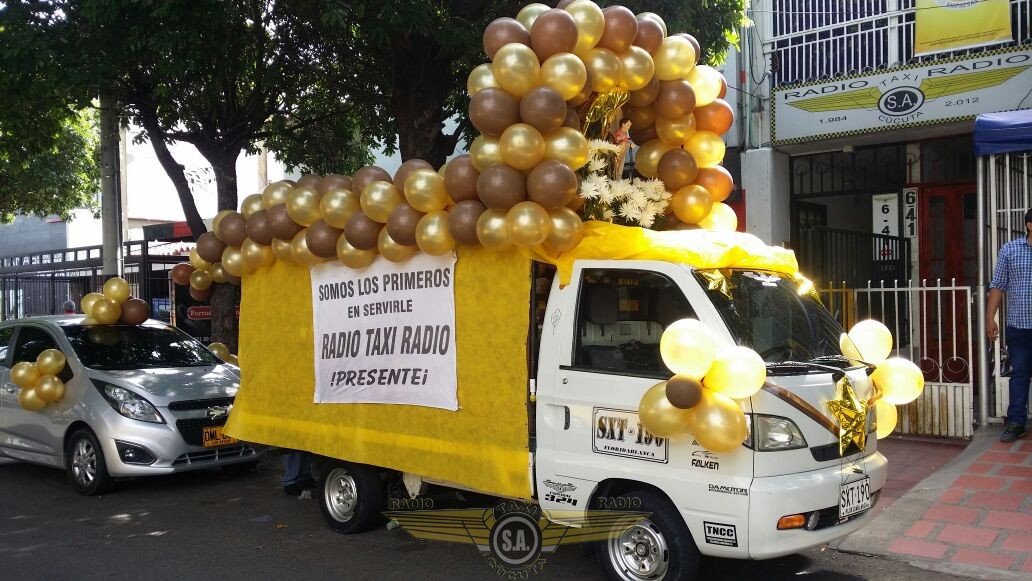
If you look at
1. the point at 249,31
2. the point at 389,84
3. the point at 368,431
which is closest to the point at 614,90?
the point at 368,431

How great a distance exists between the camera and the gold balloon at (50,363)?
769cm

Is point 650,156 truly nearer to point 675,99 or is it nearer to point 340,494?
point 675,99

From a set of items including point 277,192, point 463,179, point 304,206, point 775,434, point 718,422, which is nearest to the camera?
point 718,422

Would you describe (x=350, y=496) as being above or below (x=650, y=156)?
below

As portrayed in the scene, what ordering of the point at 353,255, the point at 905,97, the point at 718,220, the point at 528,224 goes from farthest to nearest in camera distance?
the point at 905,97 < the point at 718,220 < the point at 353,255 < the point at 528,224

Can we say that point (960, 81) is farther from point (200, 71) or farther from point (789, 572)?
point (200, 71)

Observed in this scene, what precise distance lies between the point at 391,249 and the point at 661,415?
2279 mm

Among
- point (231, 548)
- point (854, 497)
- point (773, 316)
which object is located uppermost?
point (773, 316)

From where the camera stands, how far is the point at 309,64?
1088cm

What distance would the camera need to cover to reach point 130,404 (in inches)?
292

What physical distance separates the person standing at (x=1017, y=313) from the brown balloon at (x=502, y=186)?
4.90 meters

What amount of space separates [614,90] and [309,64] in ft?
21.4

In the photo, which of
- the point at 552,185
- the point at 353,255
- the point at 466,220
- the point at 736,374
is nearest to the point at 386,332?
the point at 353,255

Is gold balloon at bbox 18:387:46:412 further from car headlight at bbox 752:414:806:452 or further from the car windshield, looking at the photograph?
car headlight at bbox 752:414:806:452
